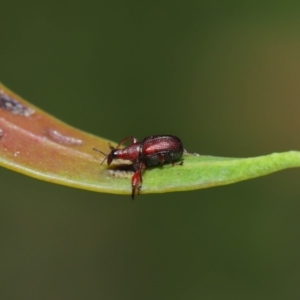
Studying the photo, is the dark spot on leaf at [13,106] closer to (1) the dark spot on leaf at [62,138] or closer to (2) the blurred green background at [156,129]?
(1) the dark spot on leaf at [62,138]

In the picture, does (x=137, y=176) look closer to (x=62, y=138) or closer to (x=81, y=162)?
(x=81, y=162)

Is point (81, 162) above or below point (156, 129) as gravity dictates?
below

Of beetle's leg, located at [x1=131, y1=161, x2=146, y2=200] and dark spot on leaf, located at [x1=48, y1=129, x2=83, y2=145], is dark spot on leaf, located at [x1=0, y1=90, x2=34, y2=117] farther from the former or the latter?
beetle's leg, located at [x1=131, y1=161, x2=146, y2=200]

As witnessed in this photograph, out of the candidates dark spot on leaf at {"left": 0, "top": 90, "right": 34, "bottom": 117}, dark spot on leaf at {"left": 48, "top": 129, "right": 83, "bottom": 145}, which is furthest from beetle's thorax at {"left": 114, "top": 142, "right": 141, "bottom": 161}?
dark spot on leaf at {"left": 0, "top": 90, "right": 34, "bottom": 117}

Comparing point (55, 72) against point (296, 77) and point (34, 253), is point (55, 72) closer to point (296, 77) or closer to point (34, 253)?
point (34, 253)

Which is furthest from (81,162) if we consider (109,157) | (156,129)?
(156,129)

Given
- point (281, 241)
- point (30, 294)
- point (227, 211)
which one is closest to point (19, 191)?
point (30, 294)

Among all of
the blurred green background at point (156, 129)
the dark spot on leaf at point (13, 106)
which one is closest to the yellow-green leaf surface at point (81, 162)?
the dark spot on leaf at point (13, 106)
